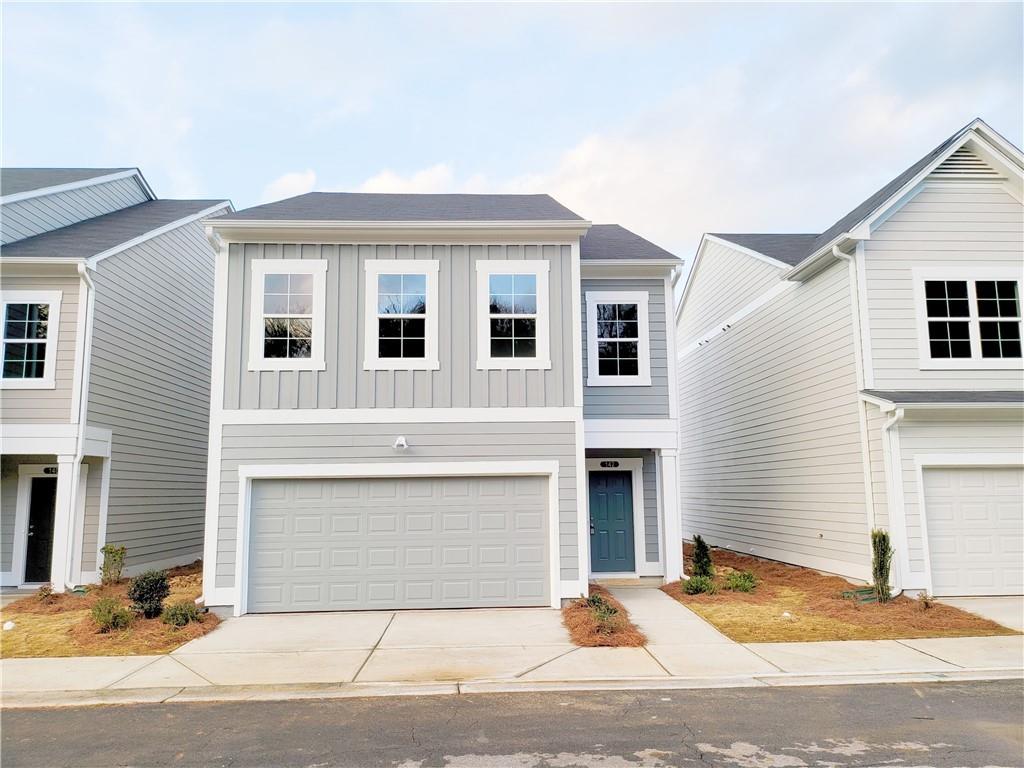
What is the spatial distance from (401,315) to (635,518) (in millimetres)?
5937

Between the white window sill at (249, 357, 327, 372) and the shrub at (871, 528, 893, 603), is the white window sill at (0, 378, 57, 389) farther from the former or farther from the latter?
the shrub at (871, 528, 893, 603)

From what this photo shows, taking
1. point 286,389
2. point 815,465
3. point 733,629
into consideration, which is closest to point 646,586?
point 733,629

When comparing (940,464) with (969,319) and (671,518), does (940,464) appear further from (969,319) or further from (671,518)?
(671,518)

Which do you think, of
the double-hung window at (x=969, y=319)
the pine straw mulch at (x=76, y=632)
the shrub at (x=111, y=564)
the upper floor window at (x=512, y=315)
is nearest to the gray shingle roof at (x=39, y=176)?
the shrub at (x=111, y=564)

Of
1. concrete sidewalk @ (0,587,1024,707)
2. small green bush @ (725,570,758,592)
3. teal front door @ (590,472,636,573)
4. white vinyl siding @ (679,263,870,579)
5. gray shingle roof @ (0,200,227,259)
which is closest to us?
concrete sidewalk @ (0,587,1024,707)

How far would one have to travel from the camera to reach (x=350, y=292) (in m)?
11.0

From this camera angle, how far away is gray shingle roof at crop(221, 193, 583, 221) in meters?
11.2

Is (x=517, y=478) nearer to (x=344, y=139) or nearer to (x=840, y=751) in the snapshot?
(x=840, y=751)

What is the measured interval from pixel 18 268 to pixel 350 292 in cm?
643

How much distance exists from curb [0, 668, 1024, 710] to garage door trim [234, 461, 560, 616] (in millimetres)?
3561

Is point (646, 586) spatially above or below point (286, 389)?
below

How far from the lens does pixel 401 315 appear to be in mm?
10984

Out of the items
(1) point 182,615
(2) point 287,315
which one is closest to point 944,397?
(2) point 287,315

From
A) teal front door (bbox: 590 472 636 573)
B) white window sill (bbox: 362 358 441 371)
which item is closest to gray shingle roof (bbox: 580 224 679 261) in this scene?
white window sill (bbox: 362 358 441 371)
